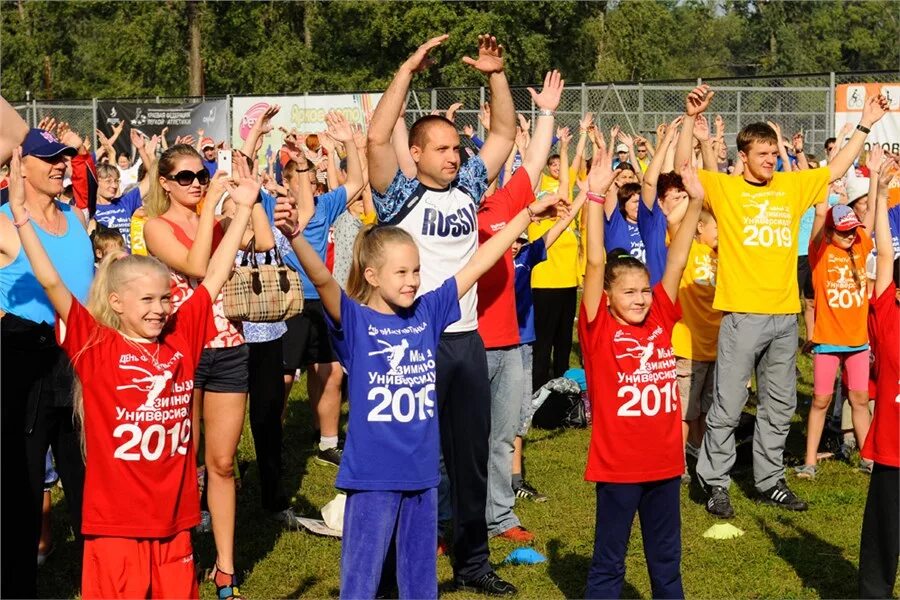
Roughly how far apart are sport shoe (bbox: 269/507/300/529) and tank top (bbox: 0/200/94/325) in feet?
8.22

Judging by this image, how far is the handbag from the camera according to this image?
21.1 feet

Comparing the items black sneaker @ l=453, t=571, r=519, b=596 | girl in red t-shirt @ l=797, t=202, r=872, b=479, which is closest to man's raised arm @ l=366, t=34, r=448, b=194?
black sneaker @ l=453, t=571, r=519, b=596

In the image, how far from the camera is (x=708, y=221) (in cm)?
881

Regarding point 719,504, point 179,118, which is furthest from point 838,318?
point 179,118

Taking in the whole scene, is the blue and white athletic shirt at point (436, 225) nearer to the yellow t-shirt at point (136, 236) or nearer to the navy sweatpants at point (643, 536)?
the navy sweatpants at point (643, 536)

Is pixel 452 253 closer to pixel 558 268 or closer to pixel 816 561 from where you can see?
pixel 816 561

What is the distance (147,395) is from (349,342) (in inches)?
33.4

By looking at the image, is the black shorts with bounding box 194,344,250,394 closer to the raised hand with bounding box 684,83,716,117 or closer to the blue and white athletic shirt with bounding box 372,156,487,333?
the blue and white athletic shirt with bounding box 372,156,487,333

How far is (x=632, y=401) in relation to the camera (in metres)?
5.62

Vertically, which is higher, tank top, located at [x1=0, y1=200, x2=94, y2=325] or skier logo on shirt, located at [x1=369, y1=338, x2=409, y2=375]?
tank top, located at [x1=0, y1=200, x2=94, y2=325]

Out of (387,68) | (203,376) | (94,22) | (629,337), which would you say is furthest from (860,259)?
(94,22)

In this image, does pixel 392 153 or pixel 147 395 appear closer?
pixel 147 395

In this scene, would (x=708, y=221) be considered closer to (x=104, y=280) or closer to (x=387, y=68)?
(x=104, y=280)

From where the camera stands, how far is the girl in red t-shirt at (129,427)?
4.76 metres
